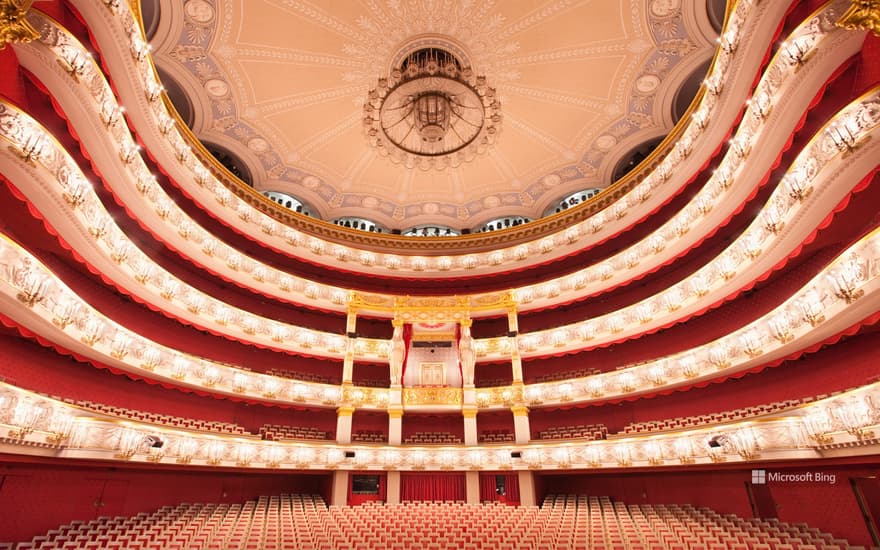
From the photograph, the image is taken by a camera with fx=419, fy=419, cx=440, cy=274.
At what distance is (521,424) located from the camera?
50.0 ft

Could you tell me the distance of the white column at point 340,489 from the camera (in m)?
13.8

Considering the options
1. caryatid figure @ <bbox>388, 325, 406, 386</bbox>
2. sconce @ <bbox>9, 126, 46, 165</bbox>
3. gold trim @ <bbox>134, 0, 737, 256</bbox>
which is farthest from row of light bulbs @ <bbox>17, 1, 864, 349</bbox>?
sconce @ <bbox>9, 126, 46, 165</bbox>

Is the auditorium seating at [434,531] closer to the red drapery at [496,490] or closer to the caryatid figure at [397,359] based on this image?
the red drapery at [496,490]

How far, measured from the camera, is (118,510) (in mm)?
10766

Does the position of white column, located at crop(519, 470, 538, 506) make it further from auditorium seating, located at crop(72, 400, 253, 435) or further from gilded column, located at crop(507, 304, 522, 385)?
auditorium seating, located at crop(72, 400, 253, 435)

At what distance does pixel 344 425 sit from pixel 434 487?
3.93 m

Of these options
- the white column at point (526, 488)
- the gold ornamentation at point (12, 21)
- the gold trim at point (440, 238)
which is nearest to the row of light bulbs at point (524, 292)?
the gold ornamentation at point (12, 21)

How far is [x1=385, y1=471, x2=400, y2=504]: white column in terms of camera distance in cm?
1408

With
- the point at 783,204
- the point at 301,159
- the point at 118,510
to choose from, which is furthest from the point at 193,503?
the point at 783,204

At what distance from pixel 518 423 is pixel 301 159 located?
591 inches

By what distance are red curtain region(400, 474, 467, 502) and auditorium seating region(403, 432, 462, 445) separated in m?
1.78

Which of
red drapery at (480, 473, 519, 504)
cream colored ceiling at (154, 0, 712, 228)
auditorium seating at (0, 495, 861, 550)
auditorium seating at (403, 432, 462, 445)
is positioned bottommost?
auditorium seating at (0, 495, 861, 550)

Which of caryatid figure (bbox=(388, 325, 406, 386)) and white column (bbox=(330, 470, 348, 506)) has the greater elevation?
caryatid figure (bbox=(388, 325, 406, 386))

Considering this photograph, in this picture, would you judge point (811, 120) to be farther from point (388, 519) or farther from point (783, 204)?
point (388, 519)
